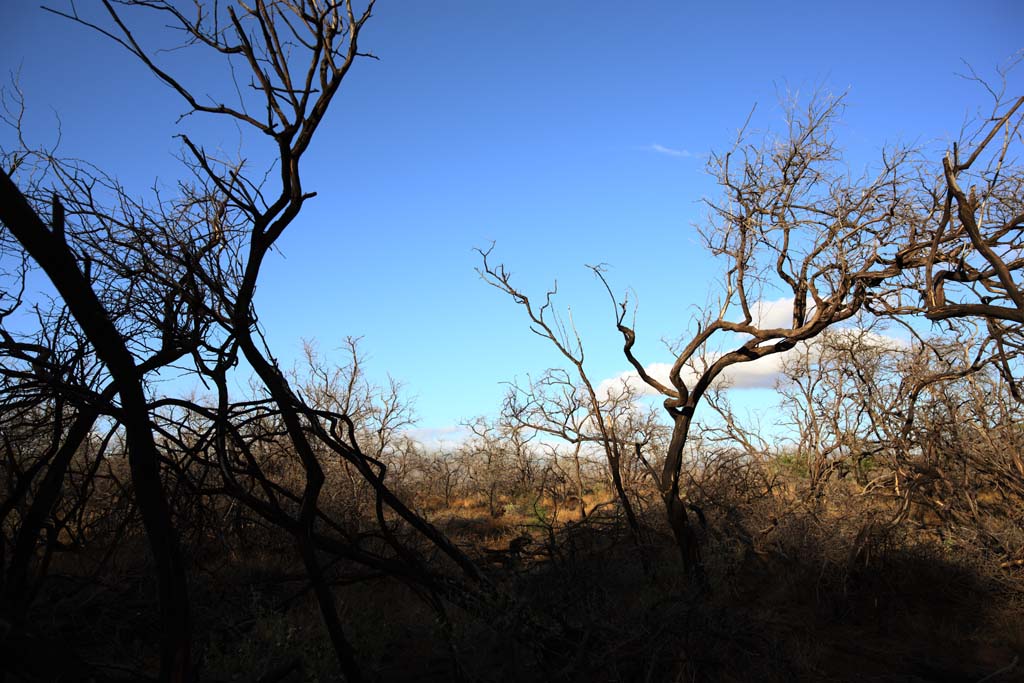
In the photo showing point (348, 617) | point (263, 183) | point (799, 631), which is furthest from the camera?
point (799, 631)

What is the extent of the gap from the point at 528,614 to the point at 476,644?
1.26 ft

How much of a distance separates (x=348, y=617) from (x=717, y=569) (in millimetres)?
4623

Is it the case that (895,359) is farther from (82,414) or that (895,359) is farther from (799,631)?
(82,414)

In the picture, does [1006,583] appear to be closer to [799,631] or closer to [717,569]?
[799,631]

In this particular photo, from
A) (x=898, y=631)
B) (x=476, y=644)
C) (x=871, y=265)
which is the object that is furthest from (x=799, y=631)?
(x=476, y=644)

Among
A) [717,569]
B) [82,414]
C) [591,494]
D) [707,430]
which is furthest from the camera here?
[591,494]

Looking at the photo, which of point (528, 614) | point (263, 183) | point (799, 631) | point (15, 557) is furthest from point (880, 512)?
point (15, 557)

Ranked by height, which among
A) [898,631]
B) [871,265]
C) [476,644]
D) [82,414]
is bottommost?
[898,631]

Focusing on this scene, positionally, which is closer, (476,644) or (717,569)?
(476,644)

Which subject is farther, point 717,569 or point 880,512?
point 717,569

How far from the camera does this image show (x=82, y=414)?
274 centimetres

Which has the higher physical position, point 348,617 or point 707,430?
point 707,430

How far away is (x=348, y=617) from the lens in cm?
634

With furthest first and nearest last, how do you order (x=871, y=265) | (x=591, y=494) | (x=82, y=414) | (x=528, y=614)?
(x=591, y=494), (x=871, y=265), (x=528, y=614), (x=82, y=414)
